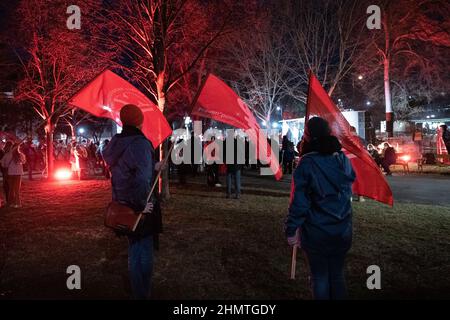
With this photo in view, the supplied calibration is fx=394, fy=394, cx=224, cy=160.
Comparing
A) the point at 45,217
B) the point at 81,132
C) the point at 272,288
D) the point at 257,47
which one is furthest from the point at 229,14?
the point at 81,132

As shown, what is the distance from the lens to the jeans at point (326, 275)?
3.43 meters

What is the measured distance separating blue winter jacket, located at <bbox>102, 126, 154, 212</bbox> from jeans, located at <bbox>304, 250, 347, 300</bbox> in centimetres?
166

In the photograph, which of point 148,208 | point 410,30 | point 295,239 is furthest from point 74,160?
point 410,30

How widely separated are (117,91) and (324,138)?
14.9ft

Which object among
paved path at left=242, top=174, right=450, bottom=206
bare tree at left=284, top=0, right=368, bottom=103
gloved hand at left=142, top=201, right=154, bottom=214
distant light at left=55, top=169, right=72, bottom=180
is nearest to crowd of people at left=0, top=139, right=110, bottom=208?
distant light at left=55, top=169, right=72, bottom=180

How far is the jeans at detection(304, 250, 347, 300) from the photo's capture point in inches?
135

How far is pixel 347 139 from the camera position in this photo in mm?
5199

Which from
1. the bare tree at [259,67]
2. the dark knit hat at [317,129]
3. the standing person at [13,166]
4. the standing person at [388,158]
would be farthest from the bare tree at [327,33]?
the dark knit hat at [317,129]

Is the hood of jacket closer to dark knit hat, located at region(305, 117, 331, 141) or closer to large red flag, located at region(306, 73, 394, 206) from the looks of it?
dark knit hat, located at region(305, 117, 331, 141)

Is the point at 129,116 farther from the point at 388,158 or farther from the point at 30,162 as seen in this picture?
the point at 30,162

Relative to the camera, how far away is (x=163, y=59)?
11352 mm

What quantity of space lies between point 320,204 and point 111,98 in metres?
4.80
